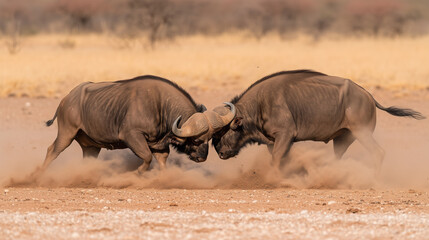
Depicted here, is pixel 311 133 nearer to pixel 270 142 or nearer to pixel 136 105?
pixel 270 142

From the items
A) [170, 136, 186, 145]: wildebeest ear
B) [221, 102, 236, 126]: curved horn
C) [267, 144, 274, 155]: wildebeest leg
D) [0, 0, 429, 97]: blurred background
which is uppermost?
[221, 102, 236, 126]: curved horn

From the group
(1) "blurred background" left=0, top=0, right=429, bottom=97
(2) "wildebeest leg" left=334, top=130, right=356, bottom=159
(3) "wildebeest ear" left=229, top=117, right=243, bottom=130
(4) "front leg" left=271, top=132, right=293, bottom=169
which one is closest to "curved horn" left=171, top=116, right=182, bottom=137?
(3) "wildebeest ear" left=229, top=117, right=243, bottom=130

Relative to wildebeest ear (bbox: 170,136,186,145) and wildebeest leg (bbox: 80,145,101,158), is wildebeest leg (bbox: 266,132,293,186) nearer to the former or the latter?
wildebeest ear (bbox: 170,136,186,145)

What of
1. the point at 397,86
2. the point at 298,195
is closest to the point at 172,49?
the point at 397,86

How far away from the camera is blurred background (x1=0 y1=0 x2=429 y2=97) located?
2081 cm

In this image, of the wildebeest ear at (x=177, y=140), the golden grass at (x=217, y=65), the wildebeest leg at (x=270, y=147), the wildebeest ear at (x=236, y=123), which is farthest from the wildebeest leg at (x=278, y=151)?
the golden grass at (x=217, y=65)

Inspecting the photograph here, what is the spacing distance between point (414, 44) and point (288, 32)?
11.9 metres

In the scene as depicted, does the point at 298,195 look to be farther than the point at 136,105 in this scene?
No

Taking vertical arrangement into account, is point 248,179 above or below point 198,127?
below

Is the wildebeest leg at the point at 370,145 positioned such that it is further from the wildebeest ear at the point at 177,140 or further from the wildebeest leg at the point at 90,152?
the wildebeest leg at the point at 90,152

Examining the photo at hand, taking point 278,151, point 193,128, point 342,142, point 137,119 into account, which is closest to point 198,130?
point 193,128

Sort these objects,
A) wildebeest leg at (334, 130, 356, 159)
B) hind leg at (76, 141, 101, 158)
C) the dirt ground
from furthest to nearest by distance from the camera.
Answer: hind leg at (76, 141, 101, 158)
wildebeest leg at (334, 130, 356, 159)
the dirt ground

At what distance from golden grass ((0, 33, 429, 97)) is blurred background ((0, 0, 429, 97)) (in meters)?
0.03

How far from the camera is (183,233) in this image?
749 centimetres
